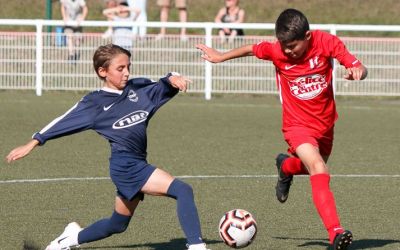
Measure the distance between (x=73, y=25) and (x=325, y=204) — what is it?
12701mm

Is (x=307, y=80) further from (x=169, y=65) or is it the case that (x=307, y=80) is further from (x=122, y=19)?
(x=122, y=19)

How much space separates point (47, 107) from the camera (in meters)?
18.2

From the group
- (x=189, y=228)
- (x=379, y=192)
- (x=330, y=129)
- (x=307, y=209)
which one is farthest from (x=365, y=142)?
(x=189, y=228)

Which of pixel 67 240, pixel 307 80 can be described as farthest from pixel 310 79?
pixel 67 240

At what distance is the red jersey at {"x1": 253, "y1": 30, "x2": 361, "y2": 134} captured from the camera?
8.23m

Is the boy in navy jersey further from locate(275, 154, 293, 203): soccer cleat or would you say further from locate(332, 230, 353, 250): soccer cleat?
locate(275, 154, 293, 203): soccer cleat

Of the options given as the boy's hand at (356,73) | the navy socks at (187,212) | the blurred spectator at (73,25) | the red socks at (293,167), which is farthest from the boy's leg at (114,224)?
the blurred spectator at (73,25)

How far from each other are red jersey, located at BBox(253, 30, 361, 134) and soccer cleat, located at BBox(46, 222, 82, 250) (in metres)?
1.77

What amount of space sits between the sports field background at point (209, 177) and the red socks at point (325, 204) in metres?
0.47

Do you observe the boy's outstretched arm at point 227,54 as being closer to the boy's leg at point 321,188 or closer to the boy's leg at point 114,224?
the boy's leg at point 321,188

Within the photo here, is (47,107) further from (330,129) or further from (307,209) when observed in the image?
(330,129)

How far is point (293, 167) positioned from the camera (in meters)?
9.14

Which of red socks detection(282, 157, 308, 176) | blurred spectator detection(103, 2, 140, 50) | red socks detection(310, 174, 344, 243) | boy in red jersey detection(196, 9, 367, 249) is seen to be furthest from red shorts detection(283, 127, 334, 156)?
blurred spectator detection(103, 2, 140, 50)

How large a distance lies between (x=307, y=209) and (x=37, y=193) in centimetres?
253
